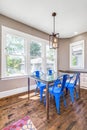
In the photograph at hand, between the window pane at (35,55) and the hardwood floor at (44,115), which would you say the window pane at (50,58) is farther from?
the hardwood floor at (44,115)

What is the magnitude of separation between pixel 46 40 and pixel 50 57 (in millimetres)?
902

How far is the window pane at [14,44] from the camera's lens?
3354mm

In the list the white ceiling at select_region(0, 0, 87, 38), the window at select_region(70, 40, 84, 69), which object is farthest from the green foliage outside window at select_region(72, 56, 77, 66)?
the white ceiling at select_region(0, 0, 87, 38)

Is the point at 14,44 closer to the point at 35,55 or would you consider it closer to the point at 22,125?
the point at 35,55

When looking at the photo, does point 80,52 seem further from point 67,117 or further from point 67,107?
point 67,117

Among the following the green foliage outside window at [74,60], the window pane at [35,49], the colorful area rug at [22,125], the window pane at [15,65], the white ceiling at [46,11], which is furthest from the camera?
the green foliage outside window at [74,60]

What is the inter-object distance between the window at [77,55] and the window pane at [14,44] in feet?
9.12

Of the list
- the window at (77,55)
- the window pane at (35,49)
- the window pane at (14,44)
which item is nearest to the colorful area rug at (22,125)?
the window pane at (14,44)

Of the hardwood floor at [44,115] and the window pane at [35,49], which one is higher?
the window pane at [35,49]

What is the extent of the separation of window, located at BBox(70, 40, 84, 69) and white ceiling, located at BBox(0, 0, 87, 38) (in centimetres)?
131

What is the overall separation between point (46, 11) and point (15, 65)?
2.11 metres

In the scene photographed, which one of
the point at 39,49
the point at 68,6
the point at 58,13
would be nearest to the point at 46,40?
the point at 39,49

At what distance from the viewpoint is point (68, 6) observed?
103 inches

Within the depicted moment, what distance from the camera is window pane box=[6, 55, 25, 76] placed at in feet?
11.0
